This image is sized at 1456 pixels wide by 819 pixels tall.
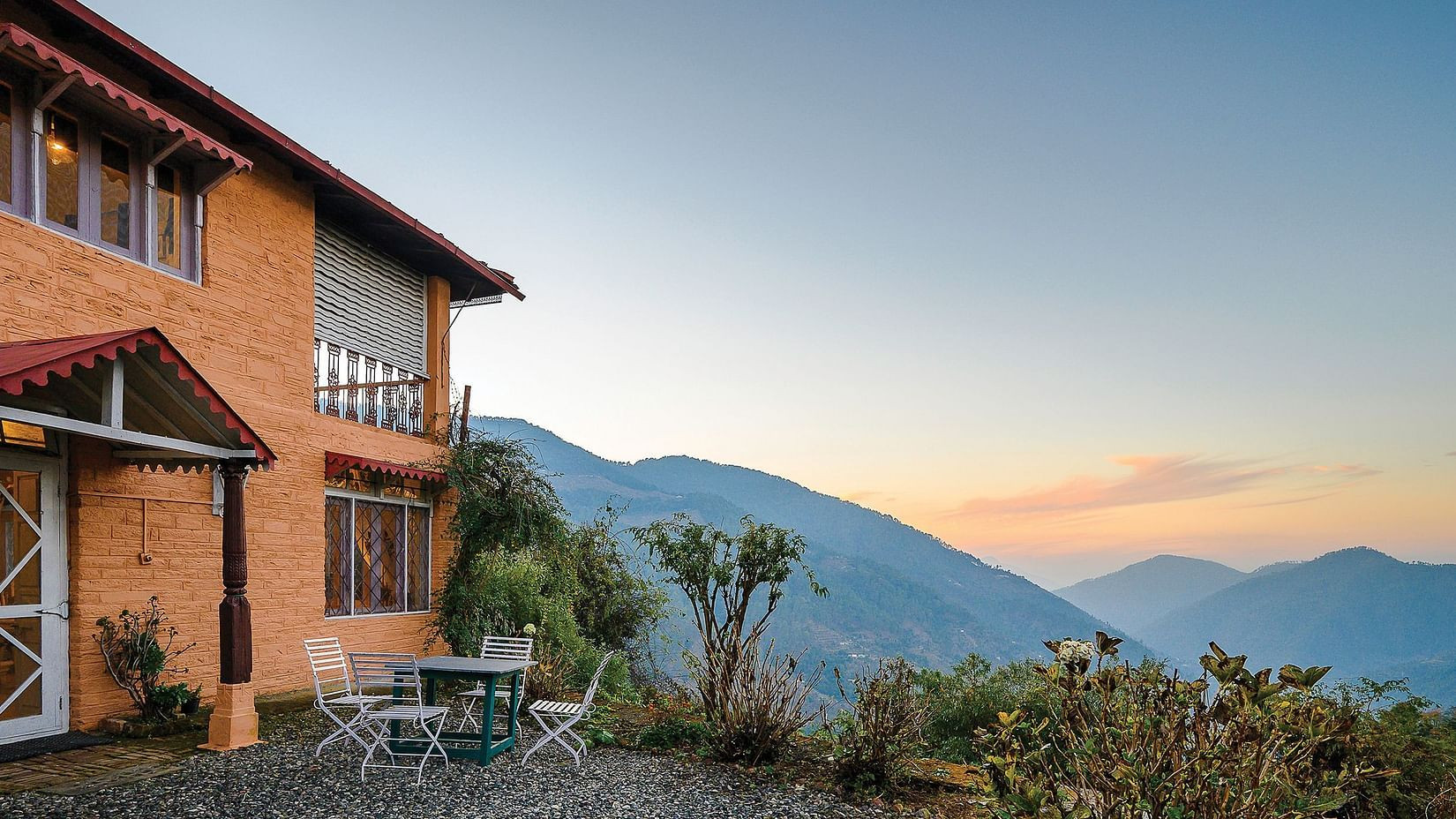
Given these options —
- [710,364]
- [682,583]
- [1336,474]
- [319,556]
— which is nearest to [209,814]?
[682,583]

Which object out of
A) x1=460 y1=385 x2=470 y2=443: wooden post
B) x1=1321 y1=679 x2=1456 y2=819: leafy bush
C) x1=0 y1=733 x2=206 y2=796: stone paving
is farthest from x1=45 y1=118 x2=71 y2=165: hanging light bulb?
x1=1321 y1=679 x2=1456 y2=819: leafy bush

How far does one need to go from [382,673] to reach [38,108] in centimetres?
518

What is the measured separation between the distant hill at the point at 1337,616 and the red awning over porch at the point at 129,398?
85.1 metres

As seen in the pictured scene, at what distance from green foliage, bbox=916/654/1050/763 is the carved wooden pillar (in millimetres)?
6209

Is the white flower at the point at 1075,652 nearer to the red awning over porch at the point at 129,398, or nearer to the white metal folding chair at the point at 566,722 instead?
the white metal folding chair at the point at 566,722

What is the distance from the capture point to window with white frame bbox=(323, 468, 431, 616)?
10.2 m

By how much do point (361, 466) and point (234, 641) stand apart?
3.50 metres

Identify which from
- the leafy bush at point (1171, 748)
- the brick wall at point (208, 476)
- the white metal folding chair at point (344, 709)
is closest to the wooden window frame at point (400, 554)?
the brick wall at point (208, 476)

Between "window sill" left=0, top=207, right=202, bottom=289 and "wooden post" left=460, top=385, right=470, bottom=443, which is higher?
"window sill" left=0, top=207, right=202, bottom=289

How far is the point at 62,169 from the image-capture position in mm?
6934

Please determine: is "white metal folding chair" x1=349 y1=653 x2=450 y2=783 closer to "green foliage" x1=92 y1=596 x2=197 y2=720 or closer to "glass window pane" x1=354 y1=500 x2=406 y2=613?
"green foliage" x1=92 y1=596 x2=197 y2=720

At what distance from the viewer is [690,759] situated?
689 cm

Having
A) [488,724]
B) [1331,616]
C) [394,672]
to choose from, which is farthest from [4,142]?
[1331,616]

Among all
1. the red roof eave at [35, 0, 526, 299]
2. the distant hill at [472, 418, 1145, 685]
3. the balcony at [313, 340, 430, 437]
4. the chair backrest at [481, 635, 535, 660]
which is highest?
the red roof eave at [35, 0, 526, 299]
